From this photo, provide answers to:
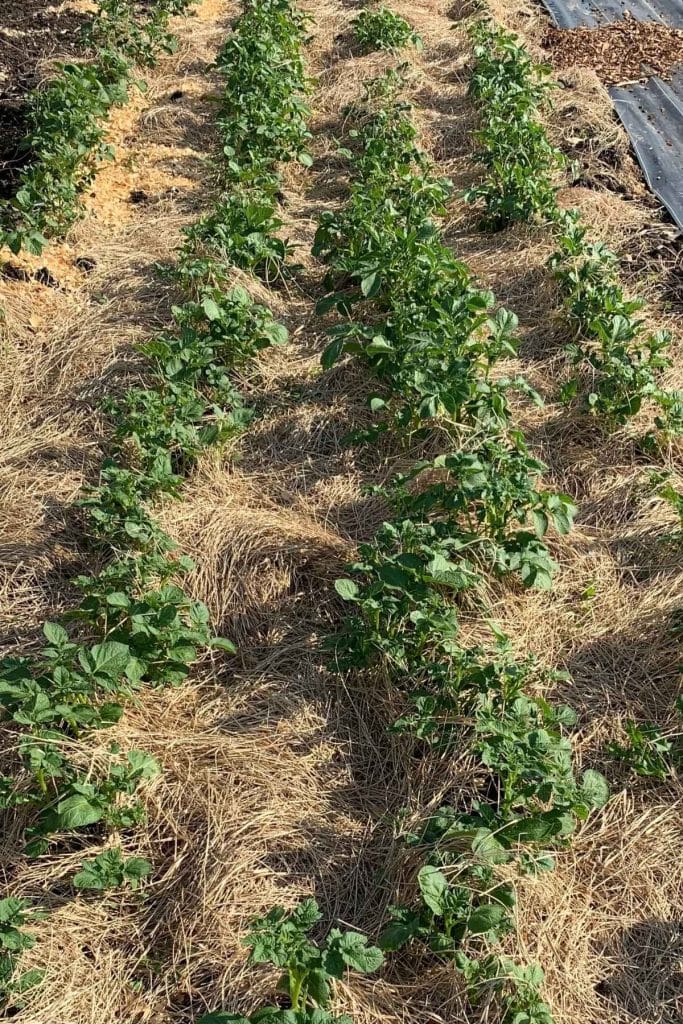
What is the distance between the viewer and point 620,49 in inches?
281

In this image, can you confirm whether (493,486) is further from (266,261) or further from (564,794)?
(266,261)

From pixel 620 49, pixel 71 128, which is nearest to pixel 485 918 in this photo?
pixel 71 128

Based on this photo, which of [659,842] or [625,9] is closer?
[659,842]

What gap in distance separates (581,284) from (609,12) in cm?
441

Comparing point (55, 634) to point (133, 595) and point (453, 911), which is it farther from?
point (453, 911)

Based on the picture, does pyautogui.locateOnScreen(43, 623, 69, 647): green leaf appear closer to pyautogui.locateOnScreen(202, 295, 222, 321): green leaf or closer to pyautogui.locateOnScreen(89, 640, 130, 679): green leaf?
pyautogui.locateOnScreen(89, 640, 130, 679): green leaf

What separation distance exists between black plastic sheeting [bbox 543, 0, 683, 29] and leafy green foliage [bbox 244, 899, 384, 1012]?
7355 mm

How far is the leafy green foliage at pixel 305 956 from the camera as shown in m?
2.29

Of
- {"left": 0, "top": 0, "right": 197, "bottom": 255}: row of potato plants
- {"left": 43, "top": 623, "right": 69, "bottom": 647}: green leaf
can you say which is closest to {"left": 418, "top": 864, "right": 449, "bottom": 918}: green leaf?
{"left": 43, "top": 623, "right": 69, "bottom": 647}: green leaf

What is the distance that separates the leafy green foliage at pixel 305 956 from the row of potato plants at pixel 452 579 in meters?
0.17

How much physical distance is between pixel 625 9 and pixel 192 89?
11.6 ft

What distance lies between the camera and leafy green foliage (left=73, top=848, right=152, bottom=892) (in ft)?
8.69

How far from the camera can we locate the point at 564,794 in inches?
103

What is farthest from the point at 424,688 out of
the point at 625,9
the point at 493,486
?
the point at 625,9
